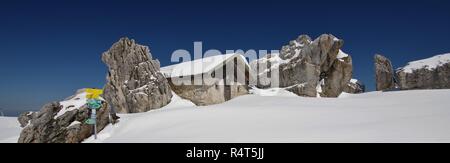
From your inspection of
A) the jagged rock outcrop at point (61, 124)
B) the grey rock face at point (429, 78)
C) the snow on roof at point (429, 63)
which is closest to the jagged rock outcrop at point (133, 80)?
the jagged rock outcrop at point (61, 124)

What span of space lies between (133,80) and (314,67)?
74.9 ft

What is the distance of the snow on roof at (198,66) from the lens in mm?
25531

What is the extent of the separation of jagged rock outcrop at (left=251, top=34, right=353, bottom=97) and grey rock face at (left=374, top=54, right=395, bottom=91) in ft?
28.4

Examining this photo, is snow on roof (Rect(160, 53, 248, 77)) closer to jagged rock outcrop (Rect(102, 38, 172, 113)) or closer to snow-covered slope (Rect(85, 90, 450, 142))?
jagged rock outcrop (Rect(102, 38, 172, 113))

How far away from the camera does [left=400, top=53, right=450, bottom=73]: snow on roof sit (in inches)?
1425

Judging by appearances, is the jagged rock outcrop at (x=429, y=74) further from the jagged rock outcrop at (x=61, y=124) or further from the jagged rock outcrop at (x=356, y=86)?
the jagged rock outcrop at (x=61, y=124)

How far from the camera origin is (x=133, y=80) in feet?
75.6

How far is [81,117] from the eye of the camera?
10945mm

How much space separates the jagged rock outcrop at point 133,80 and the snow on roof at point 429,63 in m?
32.4

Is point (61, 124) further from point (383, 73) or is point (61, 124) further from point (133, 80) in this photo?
point (383, 73)

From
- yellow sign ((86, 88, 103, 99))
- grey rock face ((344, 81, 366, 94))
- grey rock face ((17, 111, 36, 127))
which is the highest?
yellow sign ((86, 88, 103, 99))

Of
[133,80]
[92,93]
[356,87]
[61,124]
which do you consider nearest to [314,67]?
[356,87]

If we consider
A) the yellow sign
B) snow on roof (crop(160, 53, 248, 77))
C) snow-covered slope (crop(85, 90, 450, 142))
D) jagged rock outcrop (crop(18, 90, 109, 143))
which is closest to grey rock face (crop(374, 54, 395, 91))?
snow on roof (crop(160, 53, 248, 77))
